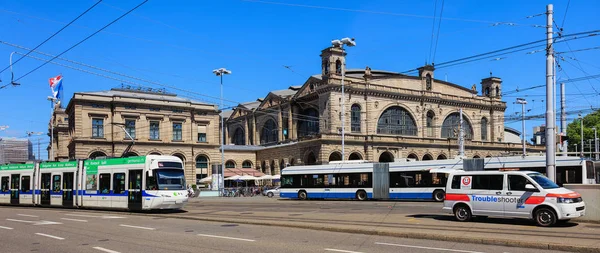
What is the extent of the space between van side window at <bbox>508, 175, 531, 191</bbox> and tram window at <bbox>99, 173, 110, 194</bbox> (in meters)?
19.1

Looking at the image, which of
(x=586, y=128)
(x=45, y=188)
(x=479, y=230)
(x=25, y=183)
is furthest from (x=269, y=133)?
(x=479, y=230)

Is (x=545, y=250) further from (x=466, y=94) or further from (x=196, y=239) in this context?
(x=466, y=94)

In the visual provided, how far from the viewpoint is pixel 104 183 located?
27.2m

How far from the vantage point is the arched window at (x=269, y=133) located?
86.5 m

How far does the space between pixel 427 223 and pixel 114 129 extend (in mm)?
59849

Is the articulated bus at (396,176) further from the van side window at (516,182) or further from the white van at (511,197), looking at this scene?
the van side window at (516,182)

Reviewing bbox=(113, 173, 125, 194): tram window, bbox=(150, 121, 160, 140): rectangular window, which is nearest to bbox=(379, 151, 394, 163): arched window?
bbox=(150, 121, 160, 140): rectangular window

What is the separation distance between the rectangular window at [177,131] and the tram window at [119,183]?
4798 centimetres

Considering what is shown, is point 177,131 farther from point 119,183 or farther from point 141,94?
point 119,183

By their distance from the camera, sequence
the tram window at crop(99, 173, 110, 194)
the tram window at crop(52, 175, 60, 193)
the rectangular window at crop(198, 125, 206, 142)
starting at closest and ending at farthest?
the tram window at crop(99, 173, 110, 194) < the tram window at crop(52, 175, 60, 193) < the rectangular window at crop(198, 125, 206, 142)

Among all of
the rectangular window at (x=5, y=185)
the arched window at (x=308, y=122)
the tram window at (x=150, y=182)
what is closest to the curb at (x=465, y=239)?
the tram window at (x=150, y=182)

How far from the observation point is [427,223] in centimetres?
1714

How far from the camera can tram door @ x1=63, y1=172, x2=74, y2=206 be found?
29.4 m

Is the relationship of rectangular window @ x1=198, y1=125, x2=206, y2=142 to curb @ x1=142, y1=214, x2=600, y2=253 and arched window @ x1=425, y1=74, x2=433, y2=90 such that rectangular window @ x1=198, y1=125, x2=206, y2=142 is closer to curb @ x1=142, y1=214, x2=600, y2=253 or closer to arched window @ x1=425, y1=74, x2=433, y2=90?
arched window @ x1=425, y1=74, x2=433, y2=90
